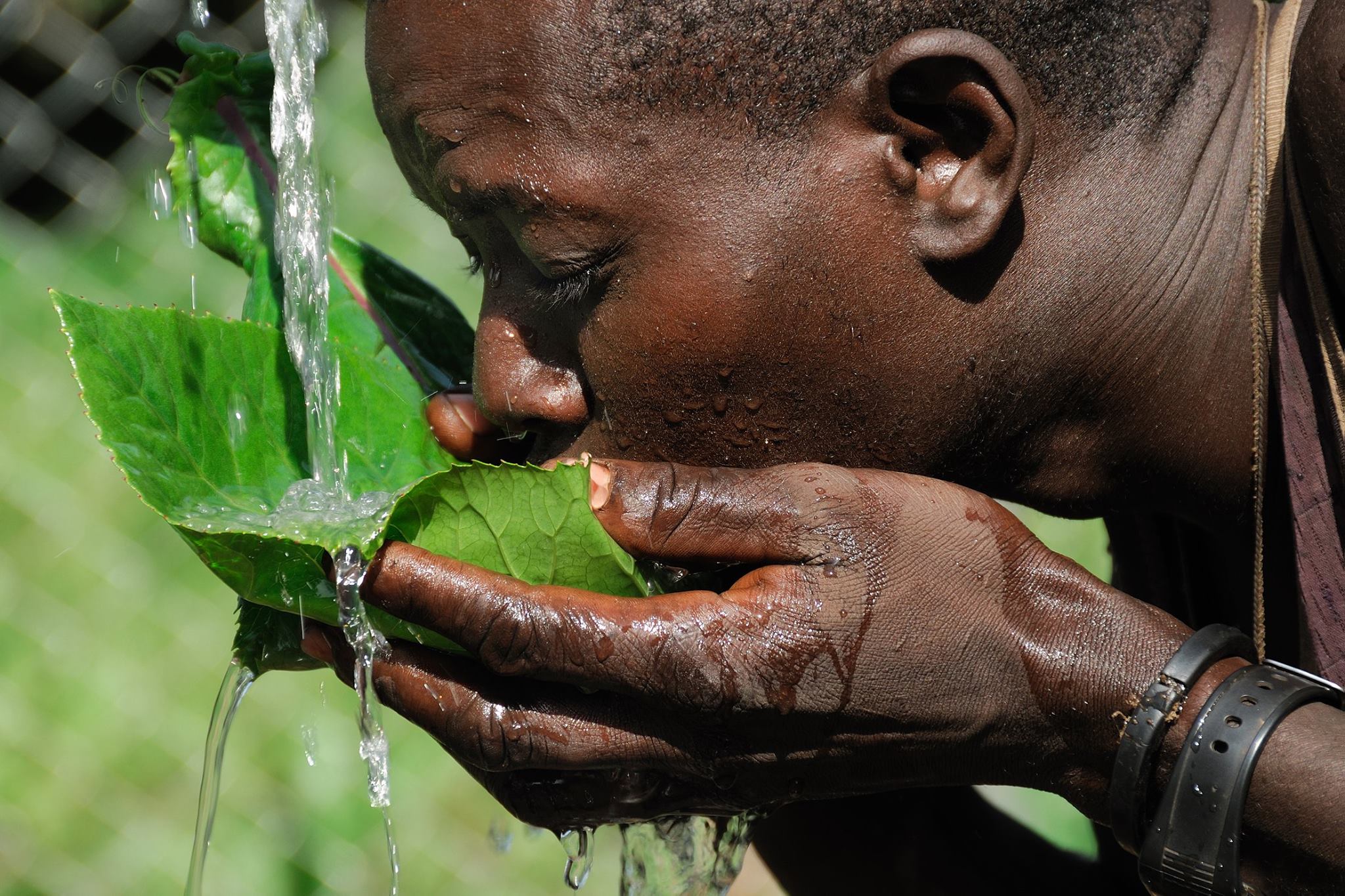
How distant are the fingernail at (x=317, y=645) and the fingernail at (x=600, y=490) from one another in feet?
1.08

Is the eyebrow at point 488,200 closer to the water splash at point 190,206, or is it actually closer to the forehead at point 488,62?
the forehead at point 488,62

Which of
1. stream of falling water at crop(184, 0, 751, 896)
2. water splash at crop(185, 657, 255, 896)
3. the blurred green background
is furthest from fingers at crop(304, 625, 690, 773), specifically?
the blurred green background

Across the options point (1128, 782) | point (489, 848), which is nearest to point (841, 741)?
point (1128, 782)

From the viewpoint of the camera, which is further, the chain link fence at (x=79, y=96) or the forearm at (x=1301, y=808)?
the chain link fence at (x=79, y=96)

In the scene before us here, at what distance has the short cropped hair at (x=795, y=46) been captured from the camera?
5.37 ft

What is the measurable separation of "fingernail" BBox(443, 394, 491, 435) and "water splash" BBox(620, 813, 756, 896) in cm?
59

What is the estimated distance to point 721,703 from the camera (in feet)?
4.85

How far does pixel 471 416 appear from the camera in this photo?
192cm

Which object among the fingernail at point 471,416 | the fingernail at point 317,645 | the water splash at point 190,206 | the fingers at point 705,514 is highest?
the water splash at point 190,206

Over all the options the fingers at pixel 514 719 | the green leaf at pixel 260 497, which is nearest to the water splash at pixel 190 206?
the green leaf at pixel 260 497

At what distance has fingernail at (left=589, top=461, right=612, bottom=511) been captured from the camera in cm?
152

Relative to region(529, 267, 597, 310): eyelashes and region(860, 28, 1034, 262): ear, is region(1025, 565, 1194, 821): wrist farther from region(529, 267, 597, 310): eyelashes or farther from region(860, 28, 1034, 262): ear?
region(529, 267, 597, 310): eyelashes

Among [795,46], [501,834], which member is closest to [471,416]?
[795,46]

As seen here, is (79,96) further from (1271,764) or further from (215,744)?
(1271,764)
